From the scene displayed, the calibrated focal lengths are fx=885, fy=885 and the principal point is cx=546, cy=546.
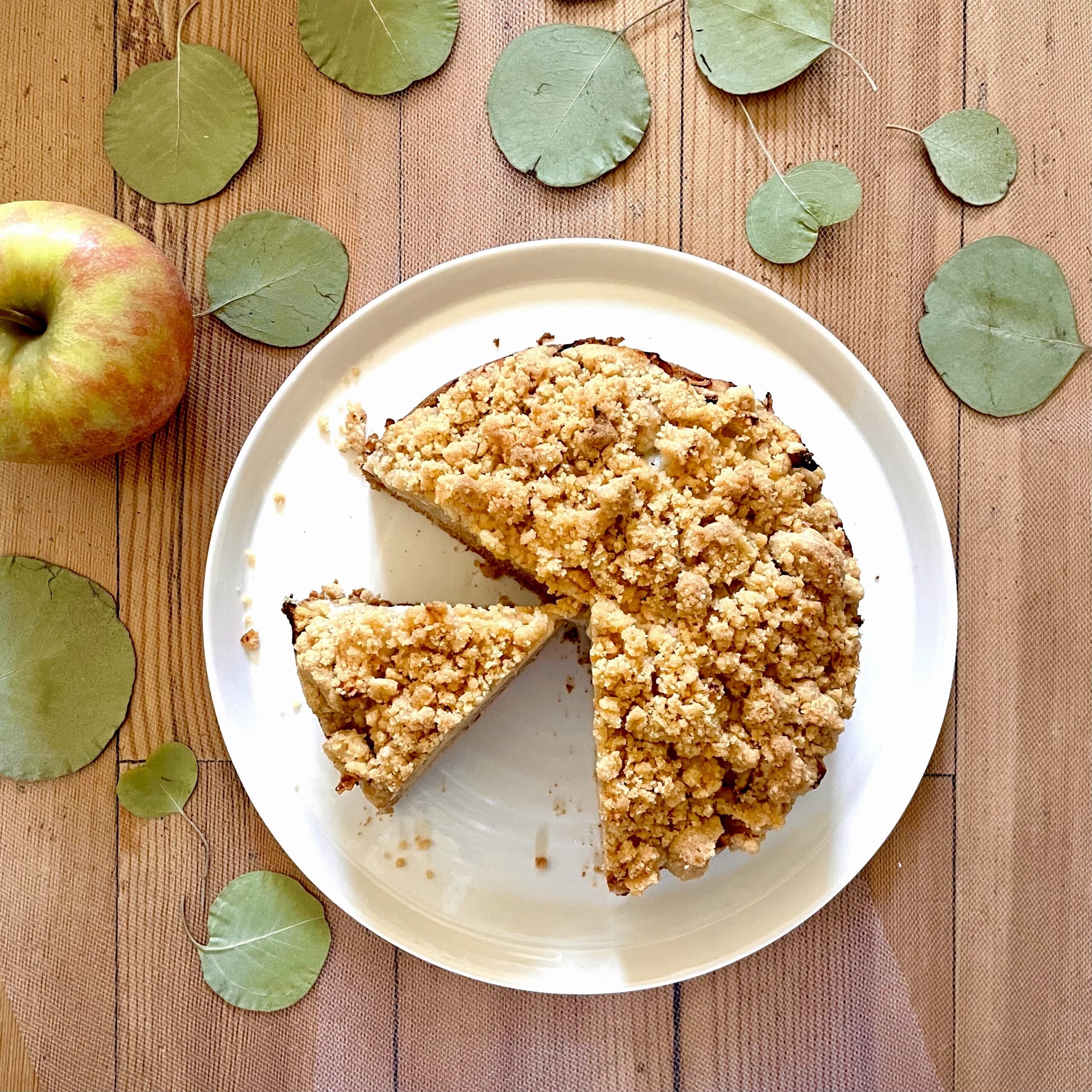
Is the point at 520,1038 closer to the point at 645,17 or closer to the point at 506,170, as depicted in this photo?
the point at 506,170

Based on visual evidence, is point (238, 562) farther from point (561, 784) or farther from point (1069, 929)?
point (1069, 929)

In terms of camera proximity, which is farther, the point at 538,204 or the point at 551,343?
the point at 538,204

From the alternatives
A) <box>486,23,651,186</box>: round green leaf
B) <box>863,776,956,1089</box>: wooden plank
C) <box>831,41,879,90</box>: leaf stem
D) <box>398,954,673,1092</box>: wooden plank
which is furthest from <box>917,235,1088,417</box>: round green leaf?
<box>398,954,673,1092</box>: wooden plank

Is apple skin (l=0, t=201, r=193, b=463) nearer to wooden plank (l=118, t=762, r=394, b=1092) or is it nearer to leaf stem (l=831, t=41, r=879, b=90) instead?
wooden plank (l=118, t=762, r=394, b=1092)

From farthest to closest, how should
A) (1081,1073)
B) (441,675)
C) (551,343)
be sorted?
(1081,1073)
(551,343)
(441,675)

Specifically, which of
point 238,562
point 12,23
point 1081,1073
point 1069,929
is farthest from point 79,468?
point 1081,1073
